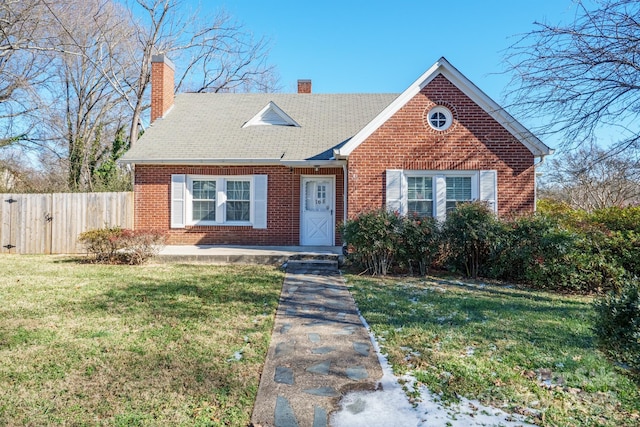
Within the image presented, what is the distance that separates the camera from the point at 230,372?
362 centimetres

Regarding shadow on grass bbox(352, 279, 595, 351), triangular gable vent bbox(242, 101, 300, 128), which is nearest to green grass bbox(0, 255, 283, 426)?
shadow on grass bbox(352, 279, 595, 351)

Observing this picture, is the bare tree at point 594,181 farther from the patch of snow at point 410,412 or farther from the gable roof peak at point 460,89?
the patch of snow at point 410,412

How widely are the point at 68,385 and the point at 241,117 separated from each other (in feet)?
39.2

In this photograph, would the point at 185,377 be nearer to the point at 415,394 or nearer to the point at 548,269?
the point at 415,394

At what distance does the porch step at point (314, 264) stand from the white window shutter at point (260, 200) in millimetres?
2457

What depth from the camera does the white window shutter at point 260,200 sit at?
39.1 ft

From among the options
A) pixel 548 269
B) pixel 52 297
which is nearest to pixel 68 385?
pixel 52 297

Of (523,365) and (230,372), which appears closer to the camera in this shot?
(230,372)

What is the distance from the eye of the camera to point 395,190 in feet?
33.7

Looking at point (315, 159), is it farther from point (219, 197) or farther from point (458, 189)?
point (458, 189)

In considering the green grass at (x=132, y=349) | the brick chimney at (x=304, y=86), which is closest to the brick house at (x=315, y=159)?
the brick chimney at (x=304, y=86)

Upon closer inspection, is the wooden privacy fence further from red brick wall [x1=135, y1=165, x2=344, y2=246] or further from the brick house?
the brick house

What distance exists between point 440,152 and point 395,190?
1533 millimetres

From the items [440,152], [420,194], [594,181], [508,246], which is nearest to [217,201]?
[420,194]
